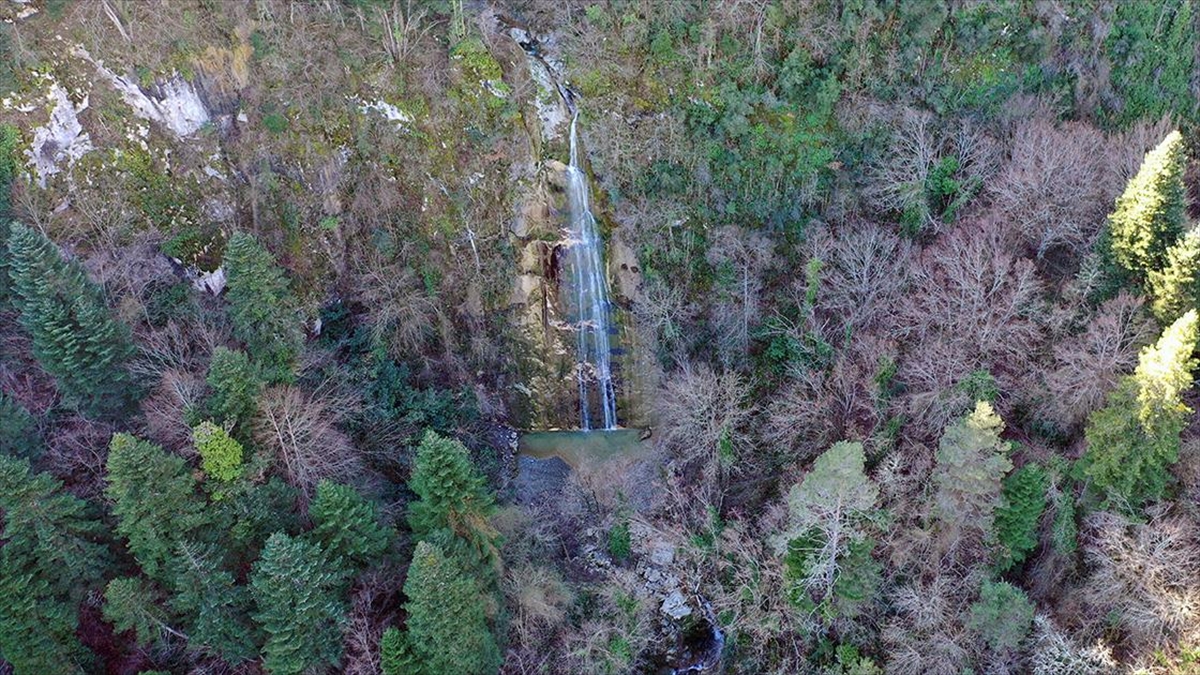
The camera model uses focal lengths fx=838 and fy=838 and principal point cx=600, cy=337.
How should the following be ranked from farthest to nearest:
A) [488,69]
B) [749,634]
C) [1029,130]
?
1. [488,69]
2. [1029,130]
3. [749,634]

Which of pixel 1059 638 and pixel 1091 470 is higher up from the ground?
pixel 1091 470

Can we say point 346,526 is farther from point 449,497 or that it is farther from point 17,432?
point 17,432

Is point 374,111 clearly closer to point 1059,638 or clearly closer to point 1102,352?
point 1102,352

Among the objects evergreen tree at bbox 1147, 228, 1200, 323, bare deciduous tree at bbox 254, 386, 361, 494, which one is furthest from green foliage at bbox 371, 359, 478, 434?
evergreen tree at bbox 1147, 228, 1200, 323

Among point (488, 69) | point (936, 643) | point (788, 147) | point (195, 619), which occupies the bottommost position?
point (936, 643)

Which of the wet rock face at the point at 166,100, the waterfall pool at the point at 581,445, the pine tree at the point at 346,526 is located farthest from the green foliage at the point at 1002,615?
the wet rock face at the point at 166,100

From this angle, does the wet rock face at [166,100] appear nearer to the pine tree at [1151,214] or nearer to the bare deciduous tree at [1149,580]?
the pine tree at [1151,214]

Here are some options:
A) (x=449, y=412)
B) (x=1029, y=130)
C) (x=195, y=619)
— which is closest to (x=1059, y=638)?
(x=1029, y=130)

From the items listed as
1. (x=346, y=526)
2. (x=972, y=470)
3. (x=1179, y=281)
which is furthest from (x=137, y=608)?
(x=1179, y=281)

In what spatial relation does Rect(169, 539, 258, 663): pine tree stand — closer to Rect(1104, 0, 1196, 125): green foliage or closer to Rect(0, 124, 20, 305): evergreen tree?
Rect(0, 124, 20, 305): evergreen tree
